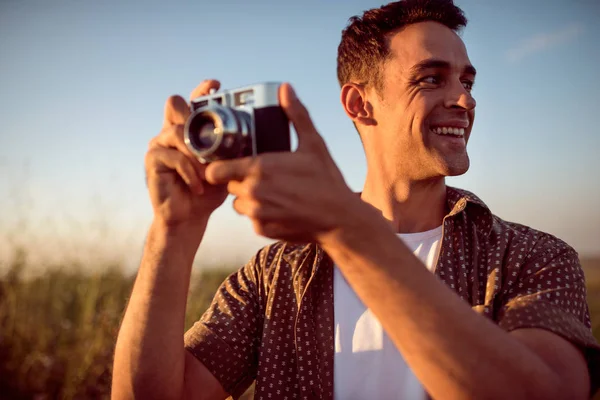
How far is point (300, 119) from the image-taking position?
124cm

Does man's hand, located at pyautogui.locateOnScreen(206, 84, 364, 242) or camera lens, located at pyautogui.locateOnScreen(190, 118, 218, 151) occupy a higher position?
camera lens, located at pyautogui.locateOnScreen(190, 118, 218, 151)

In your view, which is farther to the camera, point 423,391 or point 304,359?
point 304,359

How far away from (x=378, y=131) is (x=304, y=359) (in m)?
1.21

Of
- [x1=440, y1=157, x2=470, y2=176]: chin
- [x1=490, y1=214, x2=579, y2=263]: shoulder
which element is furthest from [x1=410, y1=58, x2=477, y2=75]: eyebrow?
[x1=490, y1=214, x2=579, y2=263]: shoulder

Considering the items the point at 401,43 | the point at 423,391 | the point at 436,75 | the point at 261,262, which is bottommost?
the point at 423,391

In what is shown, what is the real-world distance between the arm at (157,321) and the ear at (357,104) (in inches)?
50.0

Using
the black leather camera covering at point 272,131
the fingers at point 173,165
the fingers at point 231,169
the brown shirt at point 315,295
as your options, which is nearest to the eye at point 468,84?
the brown shirt at point 315,295

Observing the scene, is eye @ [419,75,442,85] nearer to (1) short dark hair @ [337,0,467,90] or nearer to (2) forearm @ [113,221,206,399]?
(1) short dark hair @ [337,0,467,90]

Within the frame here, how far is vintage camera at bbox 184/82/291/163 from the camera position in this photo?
127cm

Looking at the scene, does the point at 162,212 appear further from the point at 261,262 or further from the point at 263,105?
the point at 261,262

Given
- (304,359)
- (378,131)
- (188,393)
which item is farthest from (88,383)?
(378,131)

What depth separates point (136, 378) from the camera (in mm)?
1701

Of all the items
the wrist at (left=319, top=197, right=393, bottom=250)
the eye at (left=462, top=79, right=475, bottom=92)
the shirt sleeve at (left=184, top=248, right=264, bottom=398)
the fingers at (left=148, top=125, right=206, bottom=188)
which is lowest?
the shirt sleeve at (left=184, top=248, right=264, bottom=398)

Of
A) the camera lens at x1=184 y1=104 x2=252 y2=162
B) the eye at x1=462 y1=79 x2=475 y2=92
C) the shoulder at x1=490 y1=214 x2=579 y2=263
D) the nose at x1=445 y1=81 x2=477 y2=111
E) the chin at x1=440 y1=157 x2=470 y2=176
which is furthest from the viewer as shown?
the eye at x1=462 y1=79 x2=475 y2=92
